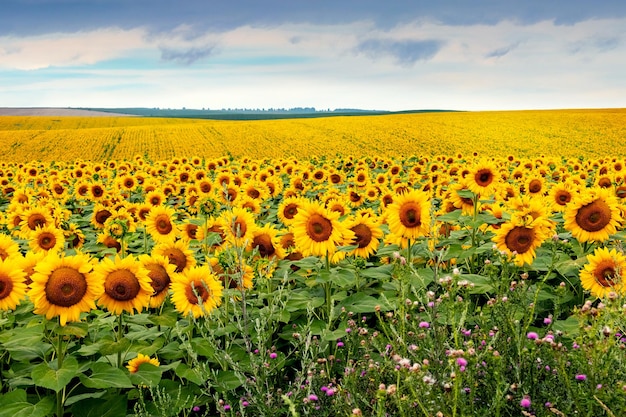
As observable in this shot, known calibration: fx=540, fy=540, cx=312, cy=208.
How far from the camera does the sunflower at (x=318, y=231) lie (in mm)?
4461

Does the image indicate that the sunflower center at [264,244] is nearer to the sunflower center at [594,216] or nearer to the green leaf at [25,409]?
the green leaf at [25,409]

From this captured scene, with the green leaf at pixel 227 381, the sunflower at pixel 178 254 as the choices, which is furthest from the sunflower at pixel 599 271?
the sunflower at pixel 178 254

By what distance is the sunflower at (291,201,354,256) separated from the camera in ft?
14.6

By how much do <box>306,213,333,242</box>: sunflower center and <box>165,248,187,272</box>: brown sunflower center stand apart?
1061 millimetres

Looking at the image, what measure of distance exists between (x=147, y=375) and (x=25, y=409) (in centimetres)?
70

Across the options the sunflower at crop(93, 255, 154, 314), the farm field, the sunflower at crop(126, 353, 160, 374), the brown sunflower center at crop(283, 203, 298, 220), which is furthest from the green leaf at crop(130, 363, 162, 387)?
the farm field

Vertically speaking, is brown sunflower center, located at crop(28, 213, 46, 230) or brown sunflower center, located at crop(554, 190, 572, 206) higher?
brown sunflower center, located at crop(554, 190, 572, 206)

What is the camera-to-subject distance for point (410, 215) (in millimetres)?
4660

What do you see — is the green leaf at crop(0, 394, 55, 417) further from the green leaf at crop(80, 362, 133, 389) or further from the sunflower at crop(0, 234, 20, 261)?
the sunflower at crop(0, 234, 20, 261)

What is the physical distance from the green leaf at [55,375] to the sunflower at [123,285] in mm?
435

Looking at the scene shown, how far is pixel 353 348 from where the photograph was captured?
367 centimetres

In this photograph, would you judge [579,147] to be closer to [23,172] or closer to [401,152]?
[401,152]

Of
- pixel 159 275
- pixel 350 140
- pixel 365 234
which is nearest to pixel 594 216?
pixel 365 234

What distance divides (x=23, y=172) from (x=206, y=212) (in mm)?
11895
